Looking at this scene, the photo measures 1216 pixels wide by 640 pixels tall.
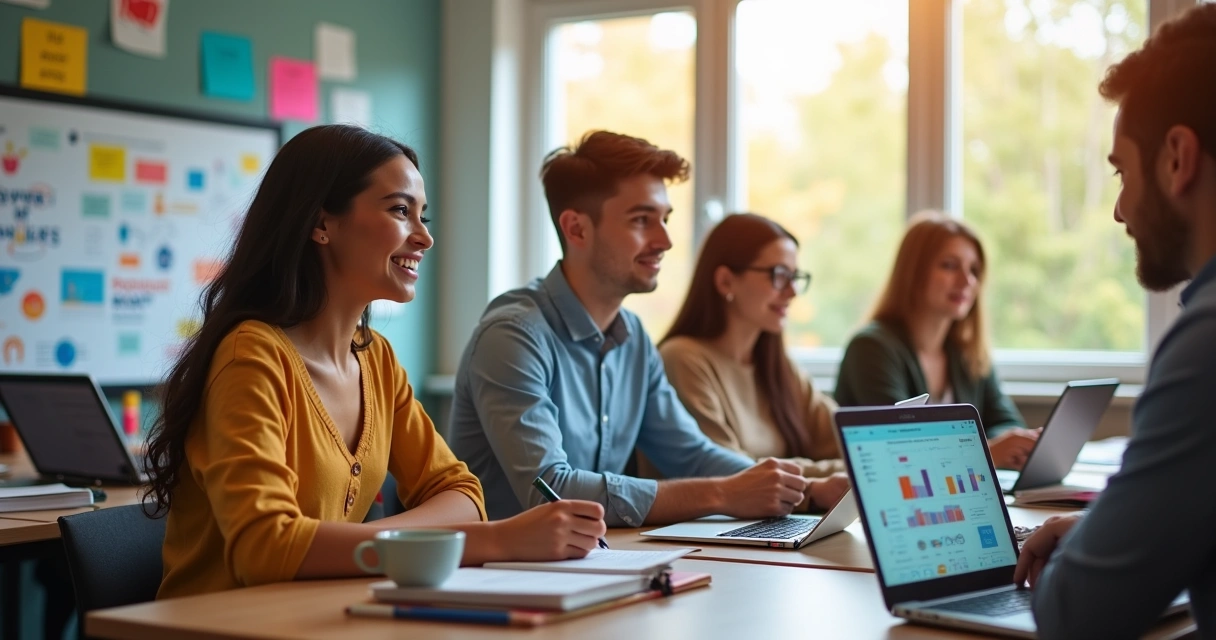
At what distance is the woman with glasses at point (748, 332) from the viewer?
2859mm

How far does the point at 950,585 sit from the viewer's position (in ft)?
4.27

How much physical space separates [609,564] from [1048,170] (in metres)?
2.95

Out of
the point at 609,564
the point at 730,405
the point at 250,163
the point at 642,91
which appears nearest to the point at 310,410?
the point at 609,564

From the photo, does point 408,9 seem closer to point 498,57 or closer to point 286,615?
point 498,57

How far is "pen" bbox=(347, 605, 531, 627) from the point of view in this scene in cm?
115

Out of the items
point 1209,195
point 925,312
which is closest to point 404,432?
point 1209,195

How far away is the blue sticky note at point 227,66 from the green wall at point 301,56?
0.08 feet

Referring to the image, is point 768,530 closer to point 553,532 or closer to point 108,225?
point 553,532

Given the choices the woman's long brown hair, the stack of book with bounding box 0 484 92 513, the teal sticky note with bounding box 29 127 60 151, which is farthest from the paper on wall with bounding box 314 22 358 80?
the stack of book with bounding box 0 484 92 513

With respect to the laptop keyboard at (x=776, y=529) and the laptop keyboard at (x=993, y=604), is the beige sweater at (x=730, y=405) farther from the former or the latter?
the laptop keyboard at (x=993, y=604)

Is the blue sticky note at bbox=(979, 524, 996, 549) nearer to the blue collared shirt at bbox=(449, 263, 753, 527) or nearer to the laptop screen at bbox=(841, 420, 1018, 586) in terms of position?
the laptop screen at bbox=(841, 420, 1018, 586)

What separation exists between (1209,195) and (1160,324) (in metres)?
2.79

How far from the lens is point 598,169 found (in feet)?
7.91

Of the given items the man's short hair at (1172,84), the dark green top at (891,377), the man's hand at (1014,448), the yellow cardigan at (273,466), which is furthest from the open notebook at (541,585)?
the dark green top at (891,377)
